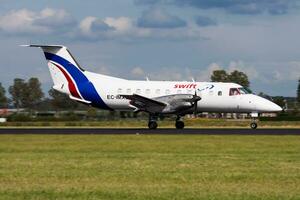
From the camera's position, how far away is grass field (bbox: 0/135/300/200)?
523 inches

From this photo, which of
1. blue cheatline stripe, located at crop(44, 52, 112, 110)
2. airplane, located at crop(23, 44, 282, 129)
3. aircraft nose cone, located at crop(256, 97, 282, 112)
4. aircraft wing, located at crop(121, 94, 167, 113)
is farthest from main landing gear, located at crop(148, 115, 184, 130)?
aircraft nose cone, located at crop(256, 97, 282, 112)

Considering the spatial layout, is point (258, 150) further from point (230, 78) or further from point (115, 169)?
point (230, 78)

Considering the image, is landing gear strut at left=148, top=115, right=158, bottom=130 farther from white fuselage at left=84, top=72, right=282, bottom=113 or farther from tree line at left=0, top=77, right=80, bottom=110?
tree line at left=0, top=77, right=80, bottom=110

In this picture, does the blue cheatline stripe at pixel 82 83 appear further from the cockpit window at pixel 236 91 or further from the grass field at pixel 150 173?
the grass field at pixel 150 173

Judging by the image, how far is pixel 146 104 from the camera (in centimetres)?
4872

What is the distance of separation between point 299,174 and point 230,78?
125 m

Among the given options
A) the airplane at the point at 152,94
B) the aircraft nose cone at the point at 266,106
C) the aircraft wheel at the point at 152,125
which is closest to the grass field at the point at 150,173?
the aircraft wheel at the point at 152,125

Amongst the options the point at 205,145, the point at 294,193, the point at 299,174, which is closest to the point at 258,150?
the point at 205,145

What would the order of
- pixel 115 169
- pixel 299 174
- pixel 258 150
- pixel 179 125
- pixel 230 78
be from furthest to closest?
pixel 230 78, pixel 179 125, pixel 258 150, pixel 115 169, pixel 299 174

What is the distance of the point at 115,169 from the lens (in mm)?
17812

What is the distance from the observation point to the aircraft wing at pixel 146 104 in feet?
158

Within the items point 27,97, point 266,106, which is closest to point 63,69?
point 266,106

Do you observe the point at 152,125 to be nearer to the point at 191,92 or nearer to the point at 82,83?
the point at 191,92

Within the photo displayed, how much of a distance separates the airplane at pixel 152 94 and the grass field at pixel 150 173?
885 inches
